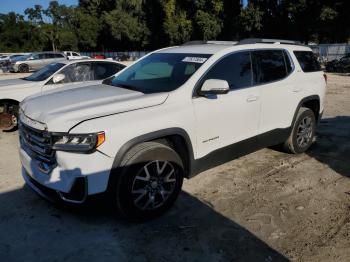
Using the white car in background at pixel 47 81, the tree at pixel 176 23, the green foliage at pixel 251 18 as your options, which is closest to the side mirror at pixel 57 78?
the white car in background at pixel 47 81

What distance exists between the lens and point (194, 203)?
4.20 metres

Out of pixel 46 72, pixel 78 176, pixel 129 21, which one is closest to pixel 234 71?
pixel 78 176

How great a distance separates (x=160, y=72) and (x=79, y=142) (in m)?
1.77

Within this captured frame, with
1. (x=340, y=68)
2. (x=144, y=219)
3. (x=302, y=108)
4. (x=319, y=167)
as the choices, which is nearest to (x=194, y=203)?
(x=144, y=219)

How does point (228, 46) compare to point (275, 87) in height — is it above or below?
above

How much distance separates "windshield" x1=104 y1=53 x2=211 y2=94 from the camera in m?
4.12

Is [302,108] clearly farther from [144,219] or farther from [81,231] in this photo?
[81,231]

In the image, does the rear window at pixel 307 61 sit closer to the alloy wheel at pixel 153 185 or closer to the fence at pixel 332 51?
the alloy wheel at pixel 153 185

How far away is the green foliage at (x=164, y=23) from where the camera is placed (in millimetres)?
38219

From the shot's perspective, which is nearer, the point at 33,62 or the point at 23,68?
the point at 23,68

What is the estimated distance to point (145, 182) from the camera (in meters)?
3.63

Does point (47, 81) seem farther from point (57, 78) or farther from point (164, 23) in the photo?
point (164, 23)

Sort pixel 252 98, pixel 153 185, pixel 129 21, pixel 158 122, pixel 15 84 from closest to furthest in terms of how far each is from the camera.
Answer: pixel 158 122, pixel 153 185, pixel 252 98, pixel 15 84, pixel 129 21

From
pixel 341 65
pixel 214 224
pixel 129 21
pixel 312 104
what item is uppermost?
pixel 129 21
